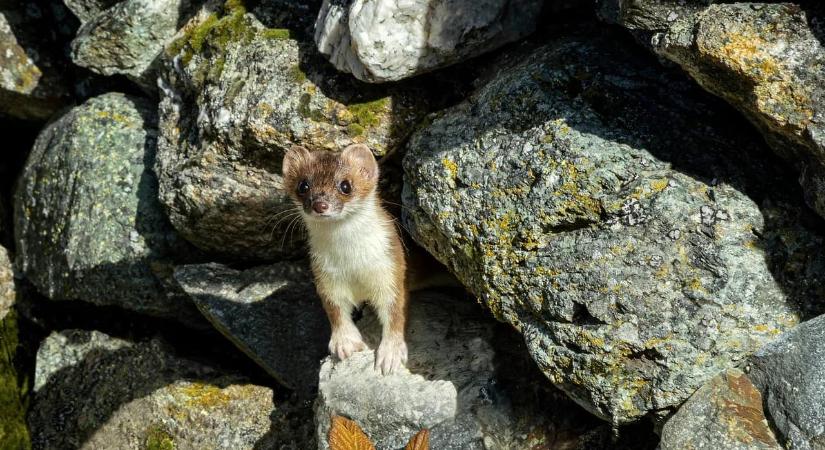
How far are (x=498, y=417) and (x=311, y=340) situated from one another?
1.65 meters

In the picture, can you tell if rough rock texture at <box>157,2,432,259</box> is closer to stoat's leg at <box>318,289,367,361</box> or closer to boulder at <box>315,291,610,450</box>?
stoat's leg at <box>318,289,367,361</box>

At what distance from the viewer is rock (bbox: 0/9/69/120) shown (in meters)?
6.95

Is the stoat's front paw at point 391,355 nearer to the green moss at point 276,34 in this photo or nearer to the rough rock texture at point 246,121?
the rough rock texture at point 246,121

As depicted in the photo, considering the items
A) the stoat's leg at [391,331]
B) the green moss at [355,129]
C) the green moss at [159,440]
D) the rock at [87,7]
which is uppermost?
the green moss at [355,129]

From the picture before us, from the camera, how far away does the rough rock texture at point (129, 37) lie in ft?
20.2

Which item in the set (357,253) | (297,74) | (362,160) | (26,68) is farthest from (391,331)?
(26,68)

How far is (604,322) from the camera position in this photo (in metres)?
3.91

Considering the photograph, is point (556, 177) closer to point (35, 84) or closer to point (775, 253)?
point (775, 253)

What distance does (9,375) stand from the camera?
6.33m

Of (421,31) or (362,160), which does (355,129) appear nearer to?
(362,160)

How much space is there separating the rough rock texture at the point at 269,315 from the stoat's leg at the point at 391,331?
722mm

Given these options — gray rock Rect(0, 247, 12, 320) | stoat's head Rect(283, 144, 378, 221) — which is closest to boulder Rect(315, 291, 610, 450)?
stoat's head Rect(283, 144, 378, 221)

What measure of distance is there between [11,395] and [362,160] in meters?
3.30

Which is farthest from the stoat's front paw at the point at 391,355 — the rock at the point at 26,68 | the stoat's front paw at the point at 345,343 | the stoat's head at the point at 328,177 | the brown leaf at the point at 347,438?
the rock at the point at 26,68
